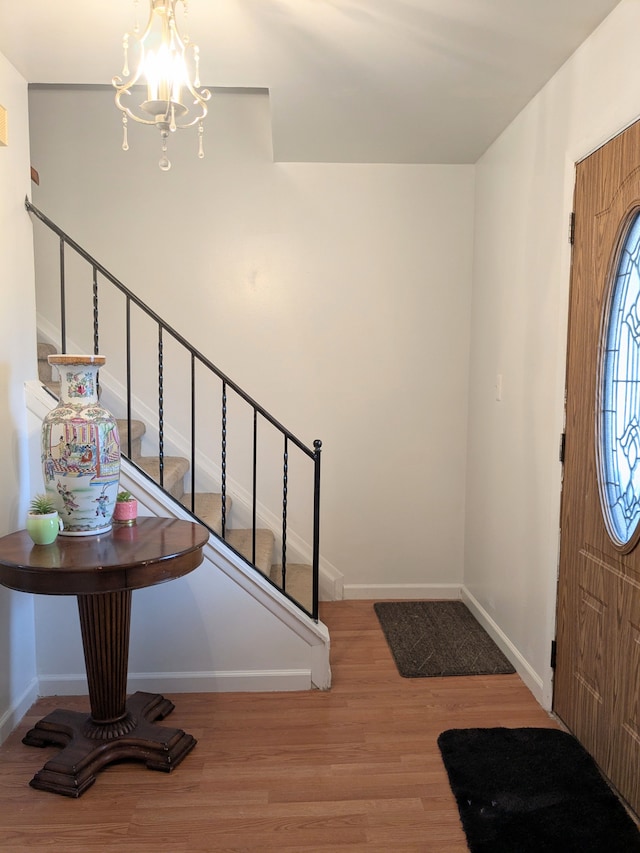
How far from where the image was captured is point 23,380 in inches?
105

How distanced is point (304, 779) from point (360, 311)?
2557mm

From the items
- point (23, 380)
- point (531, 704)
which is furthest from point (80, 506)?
point (531, 704)

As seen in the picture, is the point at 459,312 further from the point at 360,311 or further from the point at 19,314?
the point at 19,314

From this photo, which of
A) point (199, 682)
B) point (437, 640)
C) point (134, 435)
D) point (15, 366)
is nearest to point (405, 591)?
point (437, 640)

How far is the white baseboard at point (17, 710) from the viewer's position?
2.41 m

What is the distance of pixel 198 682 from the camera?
280 cm

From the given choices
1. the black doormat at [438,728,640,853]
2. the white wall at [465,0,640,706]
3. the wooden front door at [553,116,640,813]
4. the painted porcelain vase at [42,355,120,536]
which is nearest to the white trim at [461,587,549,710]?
the white wall at [465,0,640,706]

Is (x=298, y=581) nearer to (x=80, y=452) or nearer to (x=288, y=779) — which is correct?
(x=288, y=779)

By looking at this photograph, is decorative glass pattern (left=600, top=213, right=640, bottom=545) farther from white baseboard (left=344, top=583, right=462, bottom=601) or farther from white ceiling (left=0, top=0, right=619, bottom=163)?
white baseboard (left=344, top=583, right=462, bottom=601)

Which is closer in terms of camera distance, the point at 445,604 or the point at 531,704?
the point at 531,704

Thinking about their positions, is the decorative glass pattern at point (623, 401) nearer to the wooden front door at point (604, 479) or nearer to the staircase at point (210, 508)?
the wooden front door at point (604, 479)

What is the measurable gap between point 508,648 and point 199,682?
4.83ft

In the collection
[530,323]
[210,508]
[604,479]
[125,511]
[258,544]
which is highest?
[530,323]

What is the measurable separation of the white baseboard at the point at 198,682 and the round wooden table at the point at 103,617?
0.26 metres
